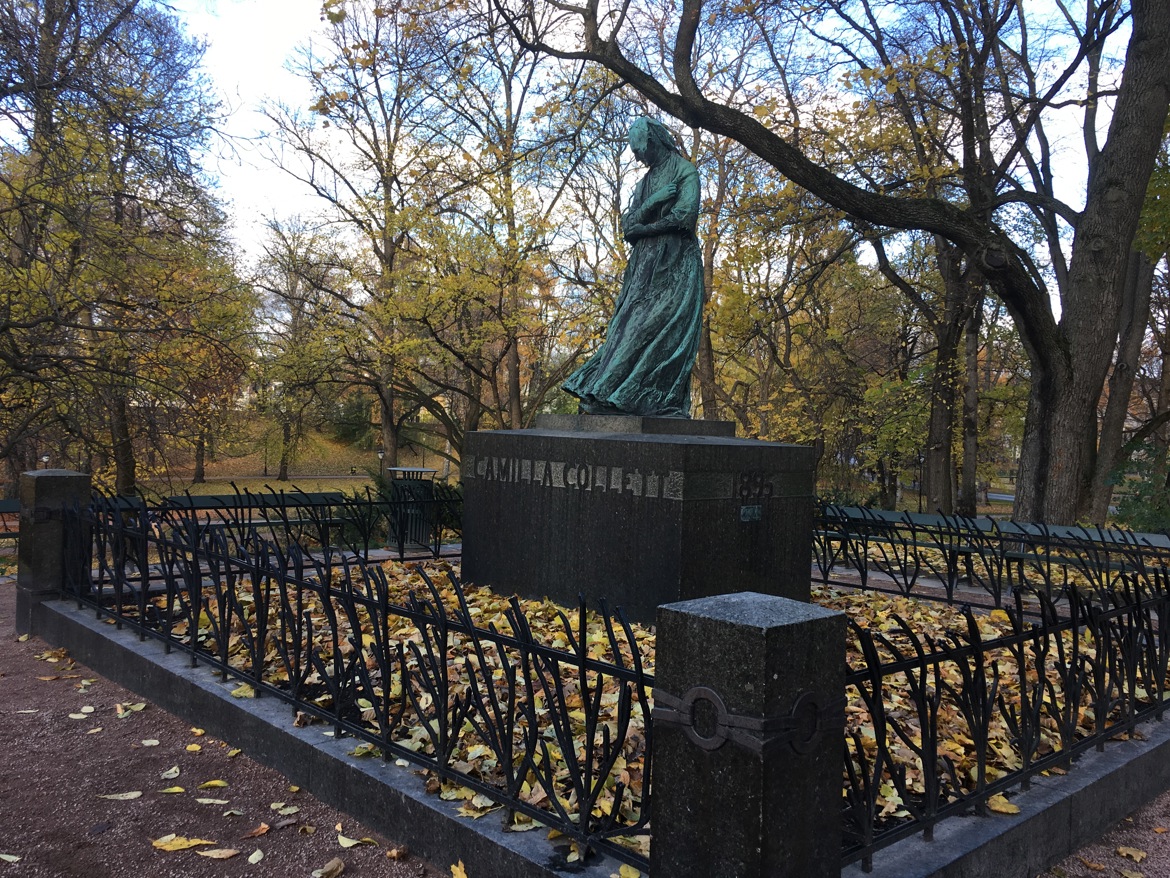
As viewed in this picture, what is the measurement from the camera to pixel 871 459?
23.6m

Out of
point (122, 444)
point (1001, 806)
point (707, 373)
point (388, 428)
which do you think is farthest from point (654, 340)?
point (388, 428)

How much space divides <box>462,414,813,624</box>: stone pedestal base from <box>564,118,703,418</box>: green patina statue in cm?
38

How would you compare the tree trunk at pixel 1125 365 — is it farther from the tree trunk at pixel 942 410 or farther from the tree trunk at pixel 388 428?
the tree trunk at pixel 388 428

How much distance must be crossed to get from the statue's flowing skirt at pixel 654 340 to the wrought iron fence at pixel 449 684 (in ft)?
6.48

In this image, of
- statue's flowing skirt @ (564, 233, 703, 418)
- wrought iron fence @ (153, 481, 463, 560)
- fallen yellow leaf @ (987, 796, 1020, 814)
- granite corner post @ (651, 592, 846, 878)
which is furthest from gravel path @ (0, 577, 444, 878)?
statue's flowing skirt @ (564, 233, 703, 418)

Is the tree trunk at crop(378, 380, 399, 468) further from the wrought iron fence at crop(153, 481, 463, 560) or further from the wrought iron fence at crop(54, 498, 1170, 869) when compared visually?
the wrought iron fence at crop(54, 498, 1170, 869)

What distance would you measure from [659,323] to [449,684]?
373 cm

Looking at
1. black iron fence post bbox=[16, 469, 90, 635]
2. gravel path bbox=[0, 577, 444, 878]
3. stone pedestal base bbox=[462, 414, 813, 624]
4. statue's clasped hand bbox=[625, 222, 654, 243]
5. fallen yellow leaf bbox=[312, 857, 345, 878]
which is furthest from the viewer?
statue's clasped hand bbox=[625, 222, 654, 243]

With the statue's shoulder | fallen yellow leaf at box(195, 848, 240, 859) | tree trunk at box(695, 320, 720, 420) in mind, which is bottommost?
fallen yellow leaf at box(195, 848, 240, 859)

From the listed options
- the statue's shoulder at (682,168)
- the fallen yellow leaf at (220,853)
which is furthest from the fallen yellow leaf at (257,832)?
the statue's shoulder at (682,168)

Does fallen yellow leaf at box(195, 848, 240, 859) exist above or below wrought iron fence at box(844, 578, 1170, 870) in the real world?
below

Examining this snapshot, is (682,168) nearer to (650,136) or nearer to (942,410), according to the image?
(650,136)

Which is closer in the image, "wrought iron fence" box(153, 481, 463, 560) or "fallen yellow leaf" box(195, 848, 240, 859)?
"fallen yellow leaf" box(195, 848, 240, 859)

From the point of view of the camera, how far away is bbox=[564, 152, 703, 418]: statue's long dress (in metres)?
6.86
